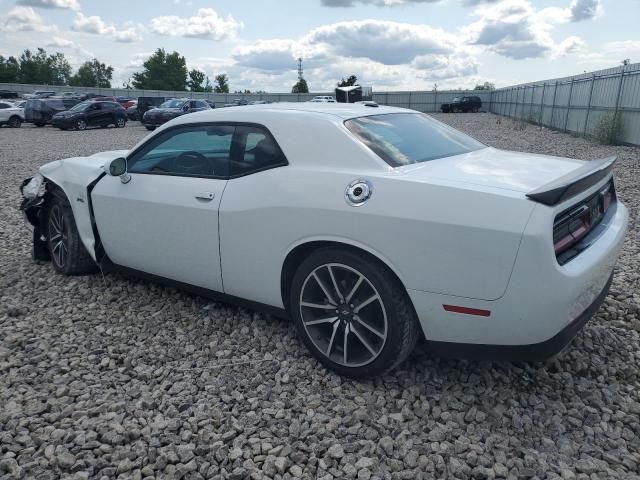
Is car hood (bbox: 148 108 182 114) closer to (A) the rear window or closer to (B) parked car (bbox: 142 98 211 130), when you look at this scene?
(B) parked car (bbox: 142 98 211 130)

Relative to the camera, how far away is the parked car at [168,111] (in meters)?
24.2

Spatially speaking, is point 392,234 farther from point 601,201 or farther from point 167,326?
point 167,326

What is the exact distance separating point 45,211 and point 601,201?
4554 mm

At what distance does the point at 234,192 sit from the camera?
Result: 3.27 meters

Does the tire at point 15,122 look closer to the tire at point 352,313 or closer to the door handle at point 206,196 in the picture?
the door handle at point 206,196

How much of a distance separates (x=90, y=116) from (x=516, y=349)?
26746 mm

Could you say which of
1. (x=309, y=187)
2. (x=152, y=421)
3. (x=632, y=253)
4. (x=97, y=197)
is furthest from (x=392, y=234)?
(x=632, y=253)

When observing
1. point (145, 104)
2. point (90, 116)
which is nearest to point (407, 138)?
point (90, 116)

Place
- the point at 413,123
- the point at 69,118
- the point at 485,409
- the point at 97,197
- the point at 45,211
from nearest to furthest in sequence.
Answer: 1. the point at 485,409
2. the point at 413,123
3. the point at 97,197
4. the point at 45,211
5. the point at 69,118

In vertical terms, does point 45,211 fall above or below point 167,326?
above

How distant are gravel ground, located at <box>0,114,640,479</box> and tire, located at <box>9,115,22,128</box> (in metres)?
27.4

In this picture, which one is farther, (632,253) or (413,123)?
(632,253)

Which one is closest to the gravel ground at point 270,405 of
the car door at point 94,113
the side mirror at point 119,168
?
the side mirror at point 119,168

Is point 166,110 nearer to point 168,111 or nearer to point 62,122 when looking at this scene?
point 168,111
